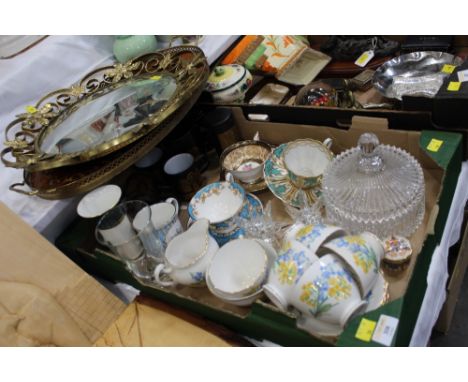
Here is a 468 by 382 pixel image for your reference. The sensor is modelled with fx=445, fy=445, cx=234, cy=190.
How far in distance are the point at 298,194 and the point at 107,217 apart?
1.52ft

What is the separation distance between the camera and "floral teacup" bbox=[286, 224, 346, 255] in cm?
80

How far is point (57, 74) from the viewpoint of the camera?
147cm

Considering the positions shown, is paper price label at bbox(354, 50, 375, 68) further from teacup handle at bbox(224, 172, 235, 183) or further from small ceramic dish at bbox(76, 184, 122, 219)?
small ceramic dish at bbox(76, 184, 122, 219)

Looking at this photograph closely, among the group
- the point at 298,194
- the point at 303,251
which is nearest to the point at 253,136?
the point at 298,194

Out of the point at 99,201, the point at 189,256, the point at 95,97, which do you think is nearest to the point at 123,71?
the point at 95,97

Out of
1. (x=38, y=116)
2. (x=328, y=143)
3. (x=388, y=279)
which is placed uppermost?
(x=38, y=116)

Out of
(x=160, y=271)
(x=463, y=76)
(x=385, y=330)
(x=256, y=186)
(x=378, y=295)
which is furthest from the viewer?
(x=256, y=186)

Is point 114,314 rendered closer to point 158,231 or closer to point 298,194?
point 158,231

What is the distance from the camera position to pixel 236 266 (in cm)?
94

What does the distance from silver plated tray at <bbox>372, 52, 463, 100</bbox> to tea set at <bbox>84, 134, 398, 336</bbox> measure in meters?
0.41

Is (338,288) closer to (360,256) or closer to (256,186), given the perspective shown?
(360,256)

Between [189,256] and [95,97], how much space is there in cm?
57

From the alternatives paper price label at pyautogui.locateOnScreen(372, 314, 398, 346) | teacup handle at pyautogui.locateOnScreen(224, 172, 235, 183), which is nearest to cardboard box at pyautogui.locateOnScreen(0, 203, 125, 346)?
teacup handle at pyautogui.locateOnScreen(224, 172, 235, 183)

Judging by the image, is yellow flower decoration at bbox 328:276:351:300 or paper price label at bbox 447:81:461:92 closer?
yellow flower decoration at bbox 328:276:351:300
